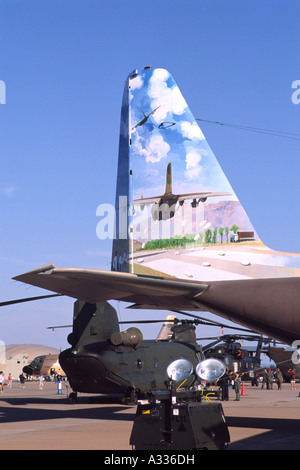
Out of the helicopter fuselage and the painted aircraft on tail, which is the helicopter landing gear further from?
the painted aircraft on tail

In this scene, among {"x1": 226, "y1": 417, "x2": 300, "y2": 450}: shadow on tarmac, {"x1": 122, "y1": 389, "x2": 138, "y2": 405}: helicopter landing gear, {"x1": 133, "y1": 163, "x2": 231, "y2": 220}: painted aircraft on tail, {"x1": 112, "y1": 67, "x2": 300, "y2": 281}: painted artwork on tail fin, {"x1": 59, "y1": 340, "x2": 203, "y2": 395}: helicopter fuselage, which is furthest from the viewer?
{"x1": 122, "y1": 389, "x2": 138, "y2": 405}: helicopter landing gear

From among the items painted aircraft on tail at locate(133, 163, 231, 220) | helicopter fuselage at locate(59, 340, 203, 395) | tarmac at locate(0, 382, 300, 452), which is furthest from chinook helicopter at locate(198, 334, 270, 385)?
painted aircraft on tail at locate(133, 163, 231, 220)

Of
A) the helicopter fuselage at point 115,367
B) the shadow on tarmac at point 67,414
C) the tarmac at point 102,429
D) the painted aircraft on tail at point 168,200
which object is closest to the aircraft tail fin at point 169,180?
the painted aircraft on tail at point 168,200

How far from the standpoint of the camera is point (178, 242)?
1512 centimetres

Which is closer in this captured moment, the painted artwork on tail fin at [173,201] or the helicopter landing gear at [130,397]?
the painted artwork on tail fin at [173,201]

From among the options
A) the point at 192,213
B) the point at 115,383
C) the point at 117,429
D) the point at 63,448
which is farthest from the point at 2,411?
the point at 192,213

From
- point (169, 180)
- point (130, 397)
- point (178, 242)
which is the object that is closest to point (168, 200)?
point (169, 180)

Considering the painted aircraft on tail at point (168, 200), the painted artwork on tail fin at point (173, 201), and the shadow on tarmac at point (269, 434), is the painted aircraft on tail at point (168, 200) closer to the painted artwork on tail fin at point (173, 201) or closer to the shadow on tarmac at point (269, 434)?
the painted artwork on tail fin at point (173, 201)

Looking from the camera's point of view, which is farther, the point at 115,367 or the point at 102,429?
the point at 115,367

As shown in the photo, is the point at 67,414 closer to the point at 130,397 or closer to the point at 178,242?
the point at 130,397

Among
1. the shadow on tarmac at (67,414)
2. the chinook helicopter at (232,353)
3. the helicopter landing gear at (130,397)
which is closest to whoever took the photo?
the shadow on tarmac at (67,414)

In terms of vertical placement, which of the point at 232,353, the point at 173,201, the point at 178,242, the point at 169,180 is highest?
the point at 169,180

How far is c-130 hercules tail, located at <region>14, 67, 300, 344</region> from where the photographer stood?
43.7ft

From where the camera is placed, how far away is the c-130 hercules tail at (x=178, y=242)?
1332 centimetres
